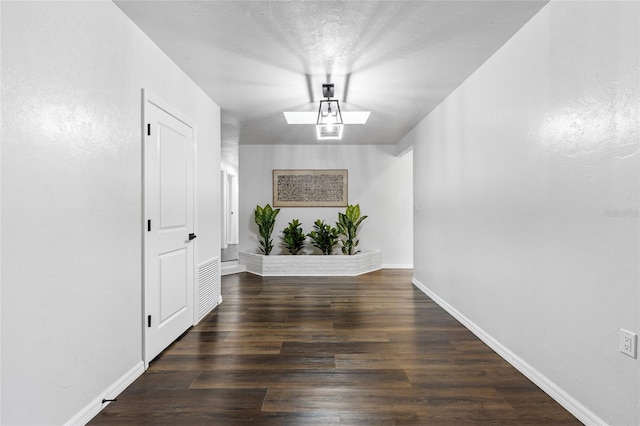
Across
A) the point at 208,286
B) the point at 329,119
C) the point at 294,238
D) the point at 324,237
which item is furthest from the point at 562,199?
the point at 294,238

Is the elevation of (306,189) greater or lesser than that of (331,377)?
greater

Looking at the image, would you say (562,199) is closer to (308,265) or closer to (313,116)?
(313,116)

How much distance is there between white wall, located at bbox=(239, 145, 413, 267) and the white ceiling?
2509 mm

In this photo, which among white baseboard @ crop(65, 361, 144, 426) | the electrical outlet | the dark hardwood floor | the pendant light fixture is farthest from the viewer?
the pendant light fixture

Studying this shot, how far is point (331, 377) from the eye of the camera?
2.24 meters

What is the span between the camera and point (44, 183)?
4.97 ft

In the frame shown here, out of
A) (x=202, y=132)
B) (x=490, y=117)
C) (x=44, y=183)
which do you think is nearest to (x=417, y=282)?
(x=490, y=117)

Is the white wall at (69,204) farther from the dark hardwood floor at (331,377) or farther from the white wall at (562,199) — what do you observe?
the white wall at (562,199)

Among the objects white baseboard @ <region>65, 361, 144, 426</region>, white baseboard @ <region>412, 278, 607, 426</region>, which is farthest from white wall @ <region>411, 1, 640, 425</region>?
white baseboard @ <region>65, 361, 144, 426</region>

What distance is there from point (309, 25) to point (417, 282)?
12.2 ft

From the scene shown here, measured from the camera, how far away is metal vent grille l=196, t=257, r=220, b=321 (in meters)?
3.42

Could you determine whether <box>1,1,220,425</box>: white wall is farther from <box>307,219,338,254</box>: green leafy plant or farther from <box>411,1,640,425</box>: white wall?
<box>307,219,338,254</box>: green leafy plant

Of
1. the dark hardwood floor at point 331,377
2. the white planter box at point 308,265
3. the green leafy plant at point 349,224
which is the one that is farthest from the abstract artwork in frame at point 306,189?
the dark hardwood floor at point 331,377

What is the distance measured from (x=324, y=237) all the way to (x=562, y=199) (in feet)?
14.3
